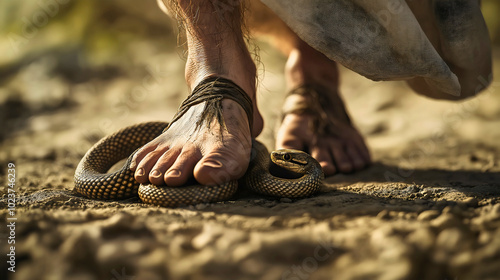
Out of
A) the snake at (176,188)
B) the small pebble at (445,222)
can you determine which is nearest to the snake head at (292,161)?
the snake at (176,188)

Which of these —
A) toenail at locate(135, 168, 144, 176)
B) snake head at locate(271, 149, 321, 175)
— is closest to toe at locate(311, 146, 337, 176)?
snake head at locate(271, 149, 321, 175)

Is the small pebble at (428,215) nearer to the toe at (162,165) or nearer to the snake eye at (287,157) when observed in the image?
the snake eye at (287,157)

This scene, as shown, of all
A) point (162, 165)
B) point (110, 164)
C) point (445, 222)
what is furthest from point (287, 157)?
point (110, 164)

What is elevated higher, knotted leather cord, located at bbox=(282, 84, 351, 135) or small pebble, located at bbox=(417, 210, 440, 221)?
knotted leather cord, located at bbox=(282, 84, 351, 135)

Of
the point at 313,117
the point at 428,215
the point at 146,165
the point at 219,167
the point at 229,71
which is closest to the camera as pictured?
the point at 428,215

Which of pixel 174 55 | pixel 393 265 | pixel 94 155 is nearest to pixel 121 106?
pixel 174 55

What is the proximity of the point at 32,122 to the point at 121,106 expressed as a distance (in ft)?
3.38

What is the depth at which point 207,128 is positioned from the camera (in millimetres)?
2088

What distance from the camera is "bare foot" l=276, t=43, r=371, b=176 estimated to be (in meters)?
2.70

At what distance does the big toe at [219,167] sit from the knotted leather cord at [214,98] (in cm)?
20

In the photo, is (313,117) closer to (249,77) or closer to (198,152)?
(249,77)

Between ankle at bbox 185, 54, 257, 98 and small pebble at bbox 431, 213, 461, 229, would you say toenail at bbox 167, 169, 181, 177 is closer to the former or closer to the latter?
ankle at bbox 185, 54, 257, 98

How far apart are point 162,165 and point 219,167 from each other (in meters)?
0.30

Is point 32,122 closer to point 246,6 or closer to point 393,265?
point 246,6
